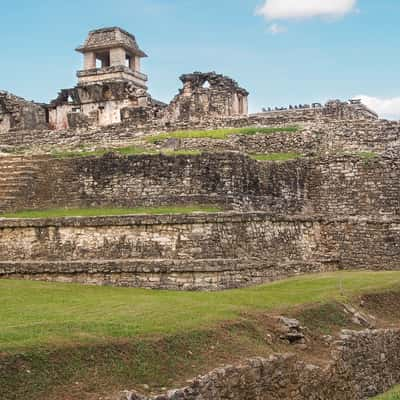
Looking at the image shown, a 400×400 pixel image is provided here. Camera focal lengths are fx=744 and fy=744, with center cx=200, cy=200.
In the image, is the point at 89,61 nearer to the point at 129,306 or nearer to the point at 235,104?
the point at 235,104

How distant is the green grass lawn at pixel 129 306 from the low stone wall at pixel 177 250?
25.9 inches

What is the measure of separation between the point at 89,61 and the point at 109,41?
2.25 m

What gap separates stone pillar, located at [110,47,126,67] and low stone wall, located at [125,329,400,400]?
40.2 m

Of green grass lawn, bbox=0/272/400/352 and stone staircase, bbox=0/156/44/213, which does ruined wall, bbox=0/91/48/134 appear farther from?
green grass lawn, bbox=0/272/400/352

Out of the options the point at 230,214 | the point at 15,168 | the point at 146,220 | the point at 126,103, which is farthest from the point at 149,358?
the point at 126,103

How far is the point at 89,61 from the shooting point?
54000 millimetres

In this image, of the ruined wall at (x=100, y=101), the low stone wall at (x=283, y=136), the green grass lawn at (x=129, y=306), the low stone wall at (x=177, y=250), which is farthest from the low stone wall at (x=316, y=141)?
the ruined wall at (x=100, y=101)

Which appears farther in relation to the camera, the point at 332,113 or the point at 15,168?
the point at 332,113

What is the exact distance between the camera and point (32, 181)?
76.7 feet

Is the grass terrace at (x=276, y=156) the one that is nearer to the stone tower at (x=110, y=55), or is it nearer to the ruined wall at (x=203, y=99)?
the ruined wall at (x=203, y=99)

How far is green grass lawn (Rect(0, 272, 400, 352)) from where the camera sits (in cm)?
1146

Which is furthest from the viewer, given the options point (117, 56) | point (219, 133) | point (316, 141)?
point (117, 56)

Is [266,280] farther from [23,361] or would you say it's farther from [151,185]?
[23,361]

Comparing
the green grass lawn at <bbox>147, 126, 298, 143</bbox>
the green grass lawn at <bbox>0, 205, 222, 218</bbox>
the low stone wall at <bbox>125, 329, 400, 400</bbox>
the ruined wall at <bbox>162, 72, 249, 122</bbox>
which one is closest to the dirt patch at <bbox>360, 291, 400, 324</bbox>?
the low stone wall at <bbox>125, 329, 400, 400</bbox>
